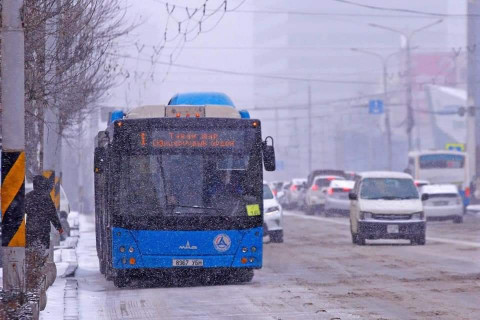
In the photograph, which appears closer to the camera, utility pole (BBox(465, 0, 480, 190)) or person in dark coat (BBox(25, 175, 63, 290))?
person in dark coat (BBox(25, 175, 63, 290))

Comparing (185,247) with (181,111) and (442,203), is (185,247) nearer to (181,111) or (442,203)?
(181,111)

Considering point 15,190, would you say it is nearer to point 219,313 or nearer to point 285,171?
point 219,313

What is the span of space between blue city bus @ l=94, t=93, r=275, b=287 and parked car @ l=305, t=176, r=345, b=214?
122 feet

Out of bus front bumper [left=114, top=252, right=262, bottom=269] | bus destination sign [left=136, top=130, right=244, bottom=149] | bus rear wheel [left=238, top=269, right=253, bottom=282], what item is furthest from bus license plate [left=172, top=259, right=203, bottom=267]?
bus destination sign [left=136, top=130, right=244, bottom=149]

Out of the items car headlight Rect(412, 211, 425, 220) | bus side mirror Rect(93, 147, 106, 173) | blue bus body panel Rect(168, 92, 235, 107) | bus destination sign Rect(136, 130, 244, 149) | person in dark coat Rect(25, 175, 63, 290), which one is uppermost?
blue bus body panel Rect(168, 92, 235, 107)

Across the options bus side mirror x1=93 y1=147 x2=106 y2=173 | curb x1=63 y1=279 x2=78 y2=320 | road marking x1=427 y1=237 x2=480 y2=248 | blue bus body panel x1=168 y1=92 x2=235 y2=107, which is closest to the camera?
curb x1=63 y1=279 x2=78 y2=320

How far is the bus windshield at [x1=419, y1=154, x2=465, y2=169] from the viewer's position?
60.8m

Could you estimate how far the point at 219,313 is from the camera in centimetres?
1451

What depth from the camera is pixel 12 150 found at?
14516mm

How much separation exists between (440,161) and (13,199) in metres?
48.5

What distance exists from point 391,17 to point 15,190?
184403mm

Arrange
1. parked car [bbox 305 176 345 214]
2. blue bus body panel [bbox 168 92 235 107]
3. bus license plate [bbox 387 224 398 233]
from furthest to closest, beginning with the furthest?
parked car [bbox 305 176 345 214]
bus license plate [bbox 387 224 398 233]
blue bus body panel [bbox 168 92 235 107]

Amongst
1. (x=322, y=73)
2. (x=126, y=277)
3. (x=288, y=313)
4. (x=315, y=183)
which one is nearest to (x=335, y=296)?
(x=288, y=313)

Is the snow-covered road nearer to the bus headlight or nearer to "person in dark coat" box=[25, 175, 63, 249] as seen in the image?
"person in dark coat" box=[25, 175, 63, 249]
